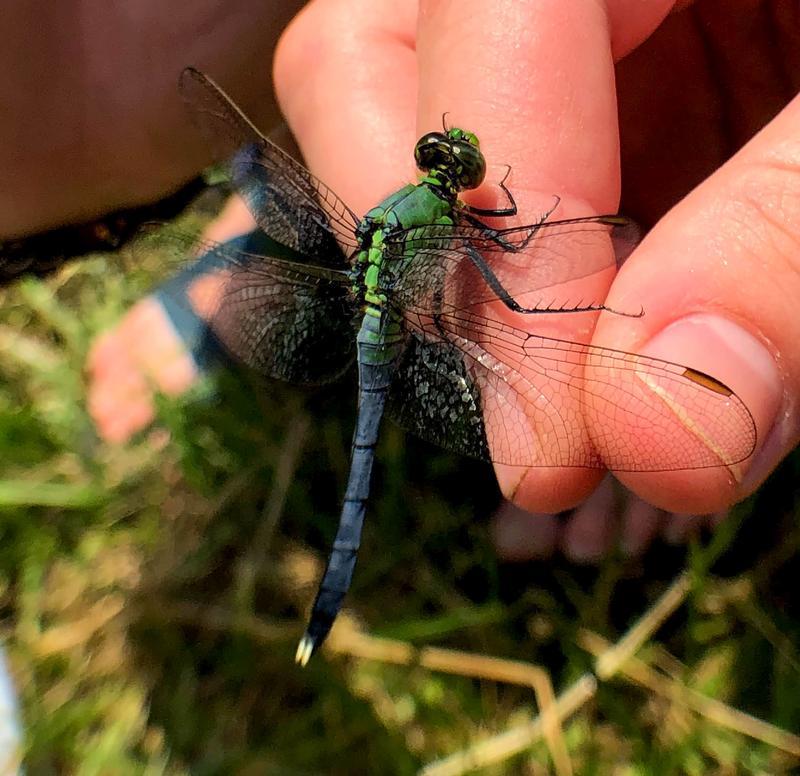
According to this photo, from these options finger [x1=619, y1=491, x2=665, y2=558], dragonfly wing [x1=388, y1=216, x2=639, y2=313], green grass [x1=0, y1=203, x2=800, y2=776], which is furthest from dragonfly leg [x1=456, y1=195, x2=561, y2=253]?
finger [x1=619, y1=491, x2=665, y2=558]

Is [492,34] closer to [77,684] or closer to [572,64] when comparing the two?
[572,64]

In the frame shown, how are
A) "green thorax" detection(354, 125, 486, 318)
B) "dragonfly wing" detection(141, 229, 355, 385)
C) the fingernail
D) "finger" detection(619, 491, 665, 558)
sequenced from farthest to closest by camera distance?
→ "finger" detection(619, 491, 665, 558) < "dragonfly wing" detection(141, 229, 355, 385) < "green thorax" detection(354, 125, 486, 318) < the fingernail

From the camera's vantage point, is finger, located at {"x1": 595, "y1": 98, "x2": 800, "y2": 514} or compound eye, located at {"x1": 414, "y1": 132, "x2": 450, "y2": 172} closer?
finger, located at {"x1": 595, "y1": 98, "x2": 800, "y2": 514}

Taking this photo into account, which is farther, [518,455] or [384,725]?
[384,725]

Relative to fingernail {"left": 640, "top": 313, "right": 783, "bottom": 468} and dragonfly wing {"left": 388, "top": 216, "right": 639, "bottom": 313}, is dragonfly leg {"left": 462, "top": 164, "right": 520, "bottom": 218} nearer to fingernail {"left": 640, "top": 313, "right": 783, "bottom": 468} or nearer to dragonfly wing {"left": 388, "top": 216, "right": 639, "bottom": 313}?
dragonfly wing {"left": 388, "top": 216, "right": 639, "bottom": 313}

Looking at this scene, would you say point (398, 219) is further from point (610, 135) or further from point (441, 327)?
point (610, 135)

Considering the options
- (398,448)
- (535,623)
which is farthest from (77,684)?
(535,623)

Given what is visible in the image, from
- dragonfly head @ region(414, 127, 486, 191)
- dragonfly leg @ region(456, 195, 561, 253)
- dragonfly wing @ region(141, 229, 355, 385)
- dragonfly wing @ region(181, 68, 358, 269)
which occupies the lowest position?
dragonfly wing @ region(141, 229, 355, 385)
